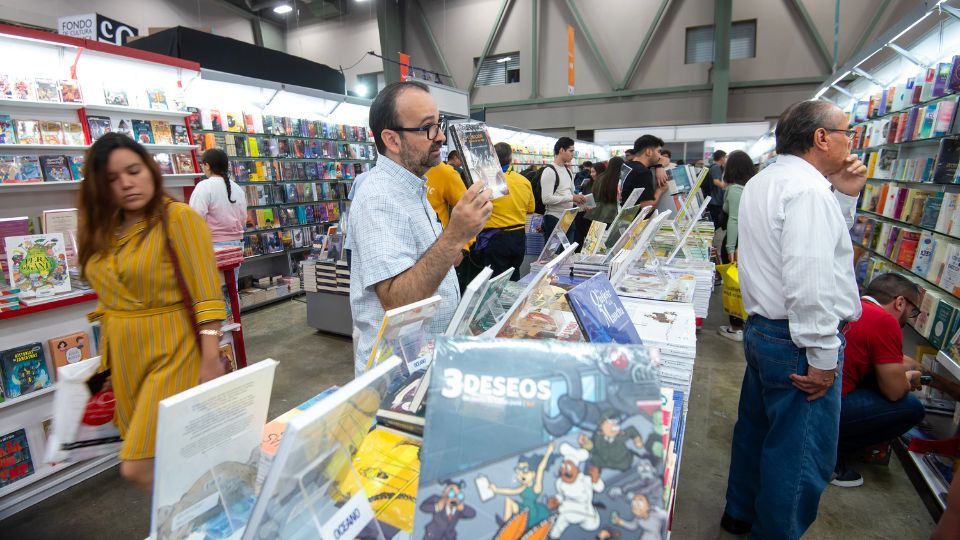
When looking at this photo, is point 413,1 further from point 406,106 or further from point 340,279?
point 406,106

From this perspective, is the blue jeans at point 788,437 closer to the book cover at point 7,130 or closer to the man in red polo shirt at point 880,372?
the man in red polo shirt at point 880,372

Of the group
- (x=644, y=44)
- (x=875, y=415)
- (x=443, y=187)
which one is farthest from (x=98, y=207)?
(x=644, y=44)

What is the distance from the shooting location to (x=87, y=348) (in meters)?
2.65

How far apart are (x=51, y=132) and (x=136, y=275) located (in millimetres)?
3198

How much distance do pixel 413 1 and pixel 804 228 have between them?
1655 centimetres

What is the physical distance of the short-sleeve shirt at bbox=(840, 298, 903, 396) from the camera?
2.14 meters

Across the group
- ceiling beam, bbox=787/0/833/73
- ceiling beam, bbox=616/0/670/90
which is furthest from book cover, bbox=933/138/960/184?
ceiling beam, bbox=616/0/670/90

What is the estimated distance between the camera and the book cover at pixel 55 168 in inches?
142

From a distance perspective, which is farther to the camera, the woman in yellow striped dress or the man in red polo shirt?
the man in red polo shirt

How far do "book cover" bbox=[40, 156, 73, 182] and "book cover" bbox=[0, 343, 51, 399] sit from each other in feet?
6.12

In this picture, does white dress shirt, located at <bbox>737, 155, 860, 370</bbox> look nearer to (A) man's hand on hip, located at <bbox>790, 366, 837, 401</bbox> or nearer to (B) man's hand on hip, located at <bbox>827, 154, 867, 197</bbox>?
(A) man's hand on hip, located at <bbox>790, 366, 837, 401</bbox>

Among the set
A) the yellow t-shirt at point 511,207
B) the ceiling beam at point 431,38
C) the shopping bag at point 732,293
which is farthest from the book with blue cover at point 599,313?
the ceiling beam at point 431,38

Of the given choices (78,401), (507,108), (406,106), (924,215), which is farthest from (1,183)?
(507,108)

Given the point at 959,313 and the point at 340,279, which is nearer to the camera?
the point at 959,313
